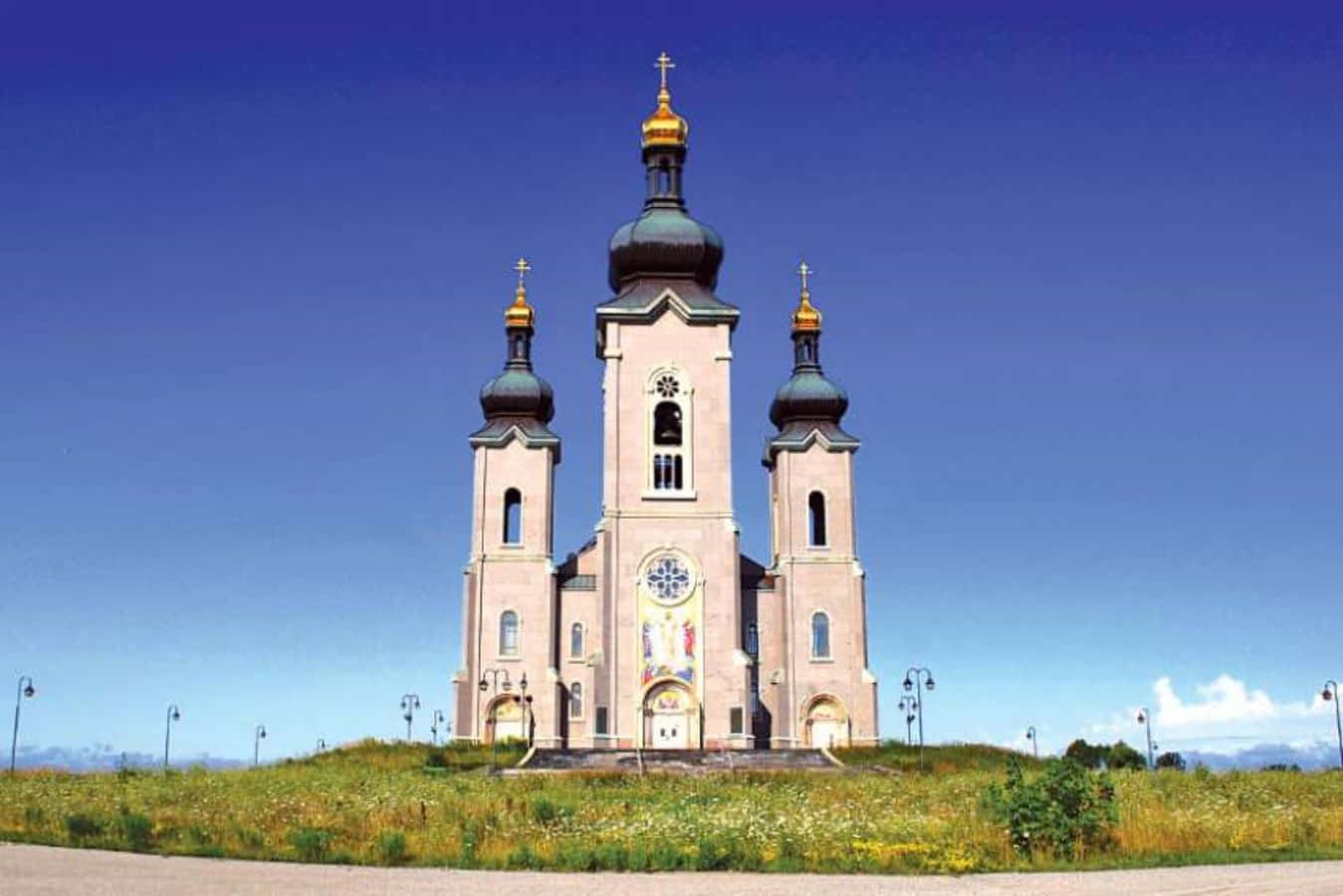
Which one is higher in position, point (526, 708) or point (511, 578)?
point (511, 578)

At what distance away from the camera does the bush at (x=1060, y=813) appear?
18.6 metres

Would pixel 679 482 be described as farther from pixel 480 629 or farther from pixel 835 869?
pixel 835 869

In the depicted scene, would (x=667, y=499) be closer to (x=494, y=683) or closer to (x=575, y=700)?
(x=575, y=700)

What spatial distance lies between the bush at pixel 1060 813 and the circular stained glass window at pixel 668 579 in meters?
31.6

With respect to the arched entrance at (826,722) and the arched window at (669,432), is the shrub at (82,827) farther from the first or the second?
the arched entrance at (826,722)

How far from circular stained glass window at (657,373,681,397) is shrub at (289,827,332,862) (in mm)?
34479

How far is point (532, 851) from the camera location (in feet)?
59.5

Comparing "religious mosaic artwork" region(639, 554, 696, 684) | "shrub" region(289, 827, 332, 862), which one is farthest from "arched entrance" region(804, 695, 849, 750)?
"shrub" region(289, 827, 332, 862)

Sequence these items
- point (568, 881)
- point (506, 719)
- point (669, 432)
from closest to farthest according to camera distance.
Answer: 1. point (568, 881)
2. point (669, 432)
3. point (506, 719)

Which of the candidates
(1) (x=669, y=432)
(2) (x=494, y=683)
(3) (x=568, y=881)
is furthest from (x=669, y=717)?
(3) (x=568, y=881)

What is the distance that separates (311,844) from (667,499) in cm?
3335

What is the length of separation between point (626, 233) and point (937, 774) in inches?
1049

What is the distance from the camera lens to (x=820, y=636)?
5381 cm

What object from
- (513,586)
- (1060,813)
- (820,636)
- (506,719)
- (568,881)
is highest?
(513,586)
